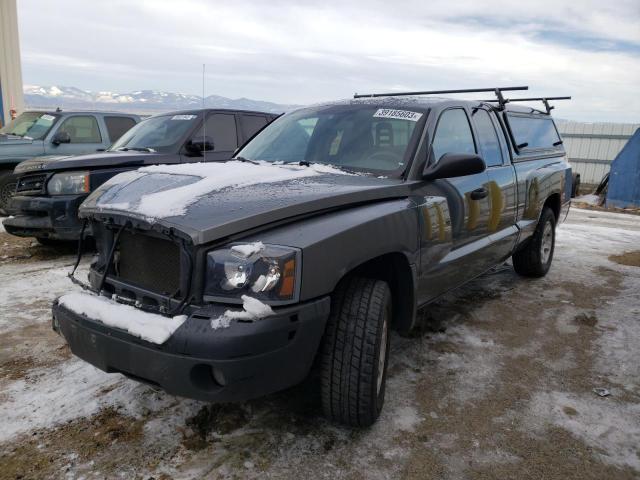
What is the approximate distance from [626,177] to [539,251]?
10.6m

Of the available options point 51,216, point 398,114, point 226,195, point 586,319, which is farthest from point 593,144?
point 226,195

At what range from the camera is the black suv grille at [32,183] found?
18.1ft

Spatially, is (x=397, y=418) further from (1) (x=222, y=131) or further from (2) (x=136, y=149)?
(1) (x=222, y=131)

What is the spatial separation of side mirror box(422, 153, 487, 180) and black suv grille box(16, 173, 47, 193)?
438 centimetres

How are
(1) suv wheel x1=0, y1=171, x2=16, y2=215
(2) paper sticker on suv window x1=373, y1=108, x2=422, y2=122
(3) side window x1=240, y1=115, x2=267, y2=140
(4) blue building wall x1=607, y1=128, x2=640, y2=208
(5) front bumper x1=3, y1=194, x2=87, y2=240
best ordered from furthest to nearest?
(4) blue building wall x1=607, y1=128, x2=640, y2=208 → (1) suv wheel x1=0, y1=171, x2=16, y2=215 → (3) side window x1=240, y1=115, x2=267, y2=140 → (5) front bumper x1=3, y1=194, x2=87, y2=240 → (2) paper sticker on suv window x1=373, y1=108, x2=422, y2=122

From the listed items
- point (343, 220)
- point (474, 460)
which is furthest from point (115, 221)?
point (474, 460)

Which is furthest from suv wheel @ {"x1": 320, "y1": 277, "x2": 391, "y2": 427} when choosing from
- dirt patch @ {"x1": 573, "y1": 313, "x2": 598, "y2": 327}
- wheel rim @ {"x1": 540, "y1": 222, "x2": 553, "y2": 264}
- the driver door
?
wheel rim @ {"x1": 540, "y1": 222, "x2": 553, "y2": 264}

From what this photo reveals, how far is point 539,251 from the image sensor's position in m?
5.30

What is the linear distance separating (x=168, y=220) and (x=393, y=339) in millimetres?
2166

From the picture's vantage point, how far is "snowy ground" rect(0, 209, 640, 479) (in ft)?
Result: 7.54

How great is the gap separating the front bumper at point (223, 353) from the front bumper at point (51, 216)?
3.64 metres

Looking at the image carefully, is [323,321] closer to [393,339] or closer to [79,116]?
[393,339]

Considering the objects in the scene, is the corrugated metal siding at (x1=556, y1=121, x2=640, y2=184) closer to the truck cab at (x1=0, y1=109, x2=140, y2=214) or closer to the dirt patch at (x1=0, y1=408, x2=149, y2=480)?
the truck cab at (x1=0, y1=109, x2=140, y2=214)

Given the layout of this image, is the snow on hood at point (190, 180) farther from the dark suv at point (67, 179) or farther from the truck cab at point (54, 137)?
the truck cab at point (54, 137)
